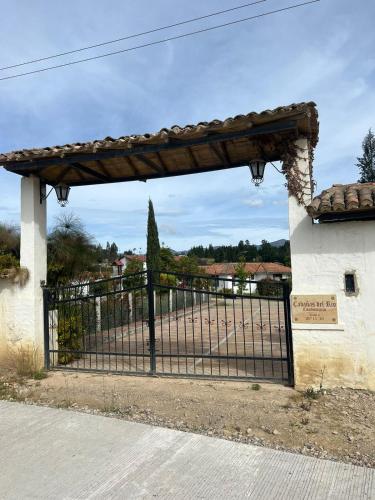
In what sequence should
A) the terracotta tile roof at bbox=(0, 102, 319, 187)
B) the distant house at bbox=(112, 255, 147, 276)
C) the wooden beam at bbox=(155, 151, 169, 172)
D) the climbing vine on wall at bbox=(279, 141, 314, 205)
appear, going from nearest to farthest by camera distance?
the terracotta tile roof at bbox=(0, 102, 319, 187)
the climbing vine on wall at bbox=(279, 141, 314, 205)
the wooden beam at bbox=(155, 151, 169, 172)
the distant house at bbox=(112, 255, 147, 276)

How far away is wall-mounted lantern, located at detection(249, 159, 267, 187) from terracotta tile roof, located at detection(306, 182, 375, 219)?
1.08 m

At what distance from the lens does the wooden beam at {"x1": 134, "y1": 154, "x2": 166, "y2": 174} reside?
6.48 metres

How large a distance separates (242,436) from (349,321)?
2142mm

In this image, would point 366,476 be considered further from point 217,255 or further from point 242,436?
point 217,255

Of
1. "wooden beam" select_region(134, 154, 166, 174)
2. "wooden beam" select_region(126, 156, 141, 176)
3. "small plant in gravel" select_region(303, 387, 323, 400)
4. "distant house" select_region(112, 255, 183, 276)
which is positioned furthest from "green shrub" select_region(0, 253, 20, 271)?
"distant house" select_region(112, 255, 183, 276)

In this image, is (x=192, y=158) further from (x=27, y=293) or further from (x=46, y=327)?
(x=46, y=327)

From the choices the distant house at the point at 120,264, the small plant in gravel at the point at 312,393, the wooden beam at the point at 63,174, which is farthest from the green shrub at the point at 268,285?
the distant house at the point at 120,264

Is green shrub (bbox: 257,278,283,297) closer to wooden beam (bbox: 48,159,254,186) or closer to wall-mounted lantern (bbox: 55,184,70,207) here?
wooden beam (bbox: 48,159,254,186)

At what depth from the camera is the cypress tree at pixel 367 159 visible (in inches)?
1041

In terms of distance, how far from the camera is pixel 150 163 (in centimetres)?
680

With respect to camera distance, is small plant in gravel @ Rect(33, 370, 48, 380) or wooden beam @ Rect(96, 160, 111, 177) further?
wooden beam @ Rect(96, 160, 111, 177)

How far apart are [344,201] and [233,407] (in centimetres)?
292

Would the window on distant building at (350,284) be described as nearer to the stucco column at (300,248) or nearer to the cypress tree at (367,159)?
the stucco column at (300,248)

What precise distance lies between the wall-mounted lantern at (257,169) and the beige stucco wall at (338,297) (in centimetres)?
90
